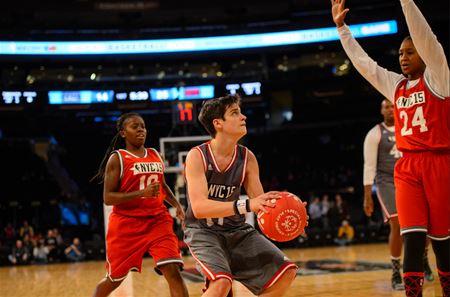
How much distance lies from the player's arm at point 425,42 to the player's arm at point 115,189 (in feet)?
7.92

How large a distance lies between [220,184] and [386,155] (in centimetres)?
354

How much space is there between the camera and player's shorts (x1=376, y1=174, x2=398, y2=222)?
23.0ft

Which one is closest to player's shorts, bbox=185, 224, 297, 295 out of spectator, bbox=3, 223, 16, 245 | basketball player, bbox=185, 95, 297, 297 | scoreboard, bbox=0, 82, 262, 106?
basketball player, bbox=185, 95, 297, 297

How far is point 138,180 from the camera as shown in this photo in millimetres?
5457

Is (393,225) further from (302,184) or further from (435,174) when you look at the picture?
(302,184)

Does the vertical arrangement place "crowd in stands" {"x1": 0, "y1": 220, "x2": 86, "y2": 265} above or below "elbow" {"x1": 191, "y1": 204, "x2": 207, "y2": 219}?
below

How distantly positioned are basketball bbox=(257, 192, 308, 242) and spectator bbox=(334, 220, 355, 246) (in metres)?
13.7

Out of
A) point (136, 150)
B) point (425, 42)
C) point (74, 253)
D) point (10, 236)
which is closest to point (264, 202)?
point (425, 42)

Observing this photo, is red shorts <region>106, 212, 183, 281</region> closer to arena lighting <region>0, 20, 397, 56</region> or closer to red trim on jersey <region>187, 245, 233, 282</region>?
red trim on jersey <region>187, 245, 233, 282</region>

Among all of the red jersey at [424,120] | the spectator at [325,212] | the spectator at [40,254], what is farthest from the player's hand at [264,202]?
the spectator at [325,212]

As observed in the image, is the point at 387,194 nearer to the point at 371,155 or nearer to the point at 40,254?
the point at 371,155

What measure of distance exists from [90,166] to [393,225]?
1989 centimetres

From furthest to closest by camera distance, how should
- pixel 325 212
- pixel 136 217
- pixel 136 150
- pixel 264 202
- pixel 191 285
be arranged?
pixel 325 212
pixel 191 285
pixel 136 150
pixel 136 217
pixel 264 202

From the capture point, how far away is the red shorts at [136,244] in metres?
5.11
